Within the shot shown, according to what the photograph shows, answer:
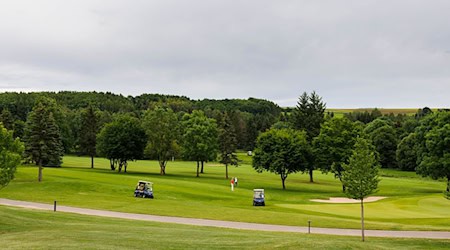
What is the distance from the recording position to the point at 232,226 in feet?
108

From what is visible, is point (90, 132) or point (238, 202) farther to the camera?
point (90, 132)

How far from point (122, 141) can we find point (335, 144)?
35.5 m

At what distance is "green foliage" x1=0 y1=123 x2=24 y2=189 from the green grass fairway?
8.24 ft

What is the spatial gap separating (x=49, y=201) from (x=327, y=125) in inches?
1645

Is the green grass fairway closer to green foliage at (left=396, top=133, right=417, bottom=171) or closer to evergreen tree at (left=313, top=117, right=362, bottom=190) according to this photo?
evergreen tree at (left=313, top=117, right=362, bottom=190)

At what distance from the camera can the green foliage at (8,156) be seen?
33.1 meters

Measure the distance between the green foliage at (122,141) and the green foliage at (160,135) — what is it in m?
1.67

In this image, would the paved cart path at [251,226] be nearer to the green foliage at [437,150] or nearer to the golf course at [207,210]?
the golf course at [207,210]

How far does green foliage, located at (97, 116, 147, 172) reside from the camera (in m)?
78.8

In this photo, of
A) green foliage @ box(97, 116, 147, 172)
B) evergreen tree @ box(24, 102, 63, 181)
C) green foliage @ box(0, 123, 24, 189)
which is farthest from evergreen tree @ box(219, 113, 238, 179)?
green foliage @ box(0, 123, 24, 189)

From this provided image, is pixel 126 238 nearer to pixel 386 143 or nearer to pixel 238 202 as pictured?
pixel 238 202

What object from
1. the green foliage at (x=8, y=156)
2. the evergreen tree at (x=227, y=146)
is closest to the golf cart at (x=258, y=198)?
the green foliage at (x=8, y=156)

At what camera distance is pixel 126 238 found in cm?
2303

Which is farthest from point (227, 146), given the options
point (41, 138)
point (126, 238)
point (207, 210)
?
point (126, 238)
